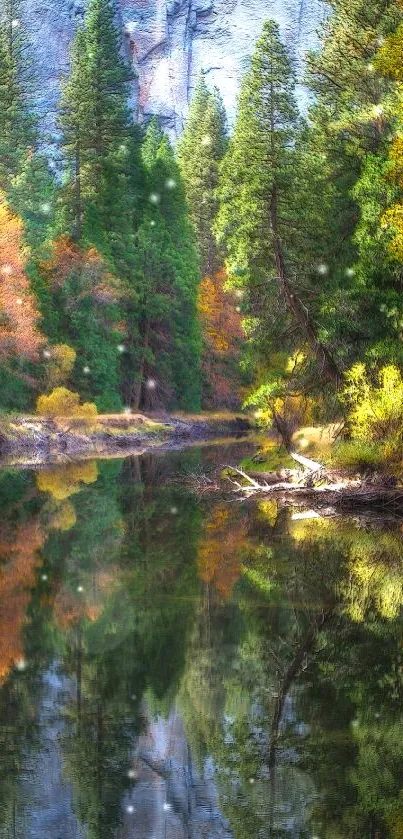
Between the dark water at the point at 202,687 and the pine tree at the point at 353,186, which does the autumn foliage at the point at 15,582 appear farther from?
the pine tree at the point at 353,186

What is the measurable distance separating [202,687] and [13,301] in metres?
35.5

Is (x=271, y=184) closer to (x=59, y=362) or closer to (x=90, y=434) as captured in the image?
(x=90, y=434)

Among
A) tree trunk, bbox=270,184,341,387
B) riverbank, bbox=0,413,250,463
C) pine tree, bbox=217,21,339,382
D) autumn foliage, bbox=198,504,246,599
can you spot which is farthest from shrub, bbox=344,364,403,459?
riverbank, bbox=0,413,250,463

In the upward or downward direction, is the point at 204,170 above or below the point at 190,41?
below

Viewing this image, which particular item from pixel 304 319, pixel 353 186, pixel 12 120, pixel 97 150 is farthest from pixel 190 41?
pixel 353 186

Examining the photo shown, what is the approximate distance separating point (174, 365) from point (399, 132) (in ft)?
130

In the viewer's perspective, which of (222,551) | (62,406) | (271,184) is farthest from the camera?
(62,406)

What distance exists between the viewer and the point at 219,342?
226ft

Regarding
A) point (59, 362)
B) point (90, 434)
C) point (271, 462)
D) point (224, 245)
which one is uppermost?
point (224, 245)

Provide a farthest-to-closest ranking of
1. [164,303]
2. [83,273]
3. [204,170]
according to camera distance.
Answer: [204,170], [164,303], [83,273]

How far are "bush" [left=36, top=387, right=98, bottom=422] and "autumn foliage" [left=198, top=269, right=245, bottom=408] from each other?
65.6 feet

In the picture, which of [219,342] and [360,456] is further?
[219,342]

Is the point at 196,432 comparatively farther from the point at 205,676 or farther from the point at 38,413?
the point at 205,676

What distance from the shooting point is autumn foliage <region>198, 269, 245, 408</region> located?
68688 mm
